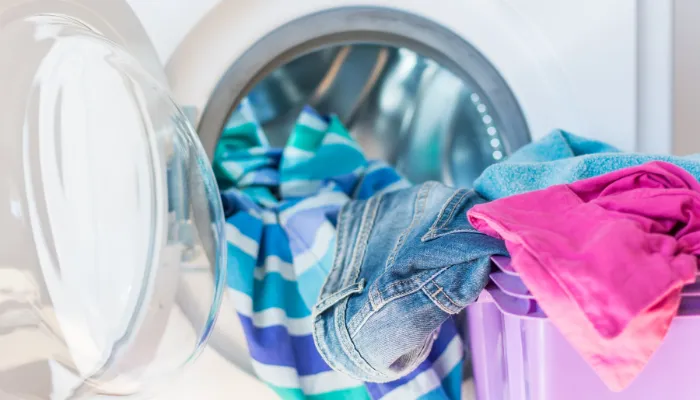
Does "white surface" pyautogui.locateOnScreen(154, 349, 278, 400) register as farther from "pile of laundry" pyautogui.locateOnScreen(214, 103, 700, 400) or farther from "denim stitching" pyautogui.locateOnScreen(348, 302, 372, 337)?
"denim stitching" pyautogui.locateOnScreen(348, 302, 372, 337)

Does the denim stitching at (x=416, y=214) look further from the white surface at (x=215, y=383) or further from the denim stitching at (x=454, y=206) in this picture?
the white surface at (x=215, y=383)

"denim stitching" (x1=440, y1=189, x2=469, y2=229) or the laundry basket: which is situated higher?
"denim stitching" (x1=440, y1=189, x2=469, y2=229)

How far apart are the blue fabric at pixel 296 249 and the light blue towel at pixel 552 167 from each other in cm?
15

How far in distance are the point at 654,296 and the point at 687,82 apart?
58 centimetres

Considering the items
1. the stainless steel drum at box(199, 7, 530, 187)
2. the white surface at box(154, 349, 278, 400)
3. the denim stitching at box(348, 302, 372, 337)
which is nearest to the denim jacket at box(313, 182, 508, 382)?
the denim stitching at box(348, 302, 372, 337)

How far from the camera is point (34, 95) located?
51cm

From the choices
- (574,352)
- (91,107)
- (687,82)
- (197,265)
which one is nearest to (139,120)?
(91,107)

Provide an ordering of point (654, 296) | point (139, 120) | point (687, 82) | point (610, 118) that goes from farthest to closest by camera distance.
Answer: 1. point (687, 82)
2. point (610, 118)
3. point (139, 120)
4. point (654, 296)

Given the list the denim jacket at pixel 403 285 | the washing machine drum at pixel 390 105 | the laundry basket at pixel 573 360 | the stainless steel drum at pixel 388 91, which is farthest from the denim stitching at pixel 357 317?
the washing machine drum at pixel 390 105

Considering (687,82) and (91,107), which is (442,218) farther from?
(687,82)

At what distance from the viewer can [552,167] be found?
0.58 metres

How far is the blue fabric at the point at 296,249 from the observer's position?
2.10 ft

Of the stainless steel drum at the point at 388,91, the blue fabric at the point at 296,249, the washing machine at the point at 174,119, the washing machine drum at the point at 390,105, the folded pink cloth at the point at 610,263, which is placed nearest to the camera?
the folded pink cloth at the point at 610,263

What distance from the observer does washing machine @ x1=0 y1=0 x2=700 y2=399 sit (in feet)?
1.63
